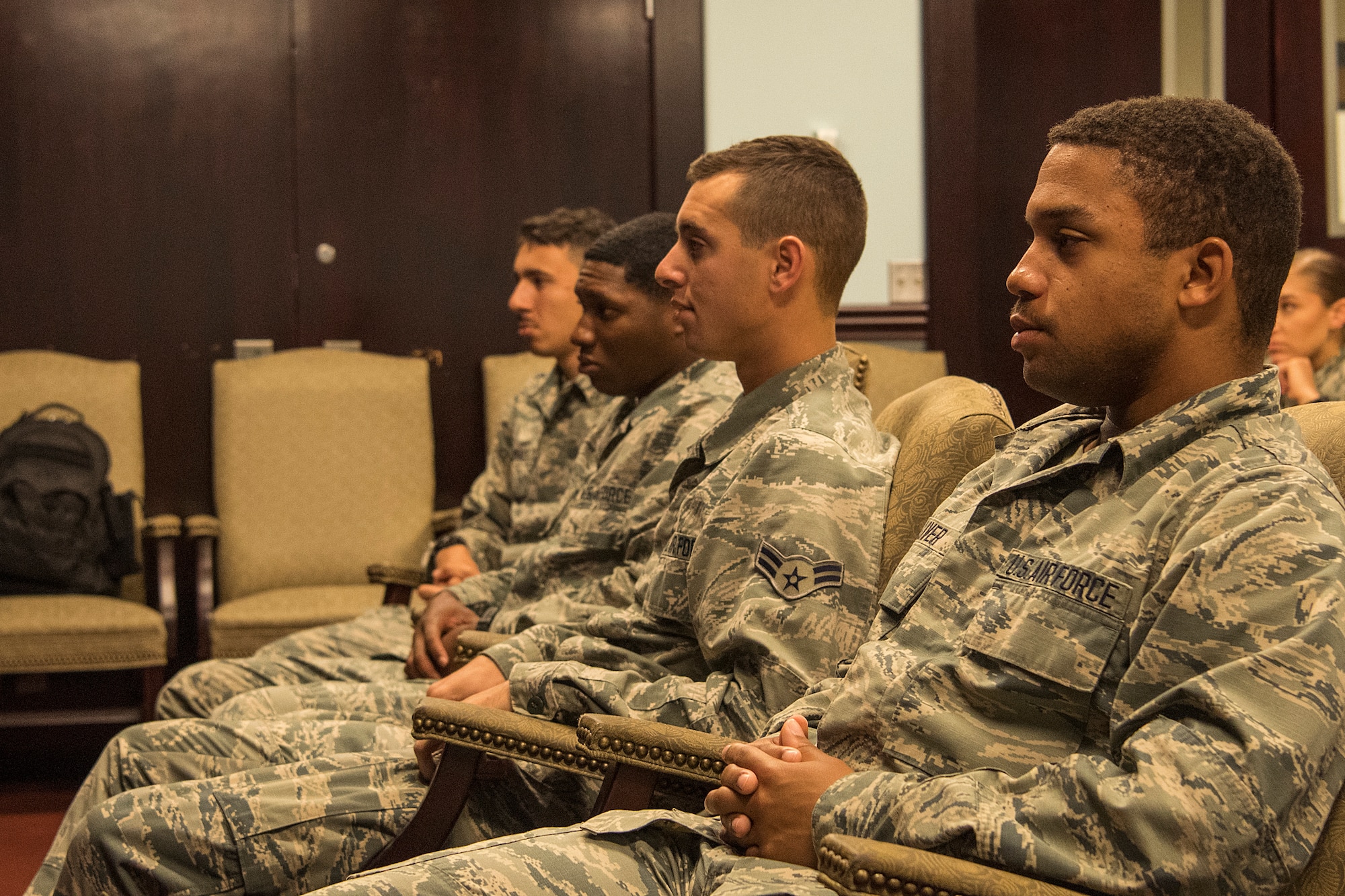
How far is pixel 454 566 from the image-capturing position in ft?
8.65

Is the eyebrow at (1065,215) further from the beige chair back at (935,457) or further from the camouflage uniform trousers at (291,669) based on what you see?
the camouflage uniform trousers at (291,669)

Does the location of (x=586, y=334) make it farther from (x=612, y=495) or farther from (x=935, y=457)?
(x=935, y=457)

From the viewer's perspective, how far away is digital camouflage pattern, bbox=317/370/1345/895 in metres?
0.88

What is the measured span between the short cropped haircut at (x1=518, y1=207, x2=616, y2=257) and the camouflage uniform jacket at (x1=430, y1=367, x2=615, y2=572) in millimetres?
336

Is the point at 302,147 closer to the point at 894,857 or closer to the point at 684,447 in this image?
the point at 684,447

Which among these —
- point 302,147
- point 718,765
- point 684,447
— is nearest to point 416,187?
point 302,147

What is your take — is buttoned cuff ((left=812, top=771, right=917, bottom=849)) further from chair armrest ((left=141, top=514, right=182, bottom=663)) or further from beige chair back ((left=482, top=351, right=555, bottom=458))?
beige chair back ((left=482, top=351, right=555, bottom=458))

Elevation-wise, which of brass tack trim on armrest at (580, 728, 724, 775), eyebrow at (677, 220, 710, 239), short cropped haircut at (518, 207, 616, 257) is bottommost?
brass tack trim on armrest at (580, 728, 724, 775)

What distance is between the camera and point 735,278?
1635 millimetres

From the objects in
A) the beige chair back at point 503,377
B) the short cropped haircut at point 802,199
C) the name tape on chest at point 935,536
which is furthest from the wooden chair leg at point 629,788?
the beige chair back at point 503,377

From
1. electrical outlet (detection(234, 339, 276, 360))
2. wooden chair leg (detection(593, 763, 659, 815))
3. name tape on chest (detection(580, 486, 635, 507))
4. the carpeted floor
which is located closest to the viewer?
wooden chair leg (detection(593, 763, 659, 815))

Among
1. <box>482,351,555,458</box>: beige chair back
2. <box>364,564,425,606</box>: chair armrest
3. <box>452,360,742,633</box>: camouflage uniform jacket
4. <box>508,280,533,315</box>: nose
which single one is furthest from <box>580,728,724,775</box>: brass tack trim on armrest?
<box>482,351,555,458</box>: beige chair back

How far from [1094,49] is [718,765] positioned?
13.2 feet

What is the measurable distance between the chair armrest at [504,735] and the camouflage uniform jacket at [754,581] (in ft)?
0.26
